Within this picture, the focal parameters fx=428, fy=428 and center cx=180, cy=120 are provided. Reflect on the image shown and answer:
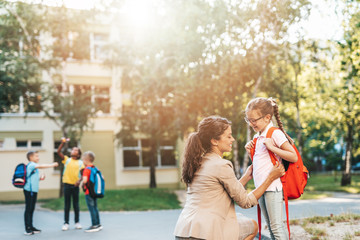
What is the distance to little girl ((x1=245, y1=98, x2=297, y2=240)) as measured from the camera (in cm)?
400

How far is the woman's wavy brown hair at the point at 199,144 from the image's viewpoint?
3.62 meters

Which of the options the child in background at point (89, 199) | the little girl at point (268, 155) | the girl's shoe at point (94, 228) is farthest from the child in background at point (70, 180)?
the little girl at point (268, 155)

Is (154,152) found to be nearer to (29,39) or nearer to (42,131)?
(42,131)

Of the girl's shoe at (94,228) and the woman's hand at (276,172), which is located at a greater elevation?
the woman's hand at (276,172)

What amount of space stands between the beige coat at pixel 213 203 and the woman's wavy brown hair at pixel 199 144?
0.21ft

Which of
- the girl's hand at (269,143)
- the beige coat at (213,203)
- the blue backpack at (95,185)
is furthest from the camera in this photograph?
the blue backpack at (95,185)

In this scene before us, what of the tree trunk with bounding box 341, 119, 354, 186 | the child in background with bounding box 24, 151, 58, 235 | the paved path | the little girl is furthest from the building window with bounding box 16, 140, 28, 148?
the little girl

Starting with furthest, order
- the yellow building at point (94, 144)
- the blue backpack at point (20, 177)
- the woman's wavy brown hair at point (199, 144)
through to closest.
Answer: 1. the yellow building at point (94, 144)
2. the blue backpack at point (20, 177)
3. the woman's wavy brown hair at point (199, 144)

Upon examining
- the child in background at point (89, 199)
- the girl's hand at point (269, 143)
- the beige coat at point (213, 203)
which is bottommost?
the child in background at point (89, 199)

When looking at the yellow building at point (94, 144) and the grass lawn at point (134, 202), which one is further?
the yellow building at point (94, 144)

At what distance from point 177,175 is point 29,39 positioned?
42.6 ft

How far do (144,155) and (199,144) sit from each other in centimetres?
2398

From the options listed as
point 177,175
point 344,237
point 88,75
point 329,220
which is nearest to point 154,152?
point 177,175

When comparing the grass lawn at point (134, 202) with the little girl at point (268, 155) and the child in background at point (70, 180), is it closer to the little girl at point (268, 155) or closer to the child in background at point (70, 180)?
the child in background at point (70, 180)
